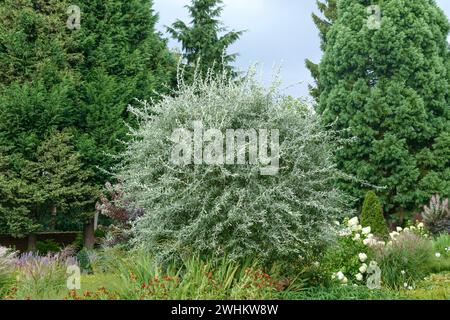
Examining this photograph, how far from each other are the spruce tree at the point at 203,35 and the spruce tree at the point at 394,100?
15.2ft

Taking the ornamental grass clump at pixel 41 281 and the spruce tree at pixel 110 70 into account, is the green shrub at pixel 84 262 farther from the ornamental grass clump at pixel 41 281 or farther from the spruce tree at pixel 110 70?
the ornamental grass clump at pixel 41 281

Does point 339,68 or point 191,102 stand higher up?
point 339,68

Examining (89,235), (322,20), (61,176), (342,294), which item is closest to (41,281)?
(342,294)

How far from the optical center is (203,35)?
2239 centimetres

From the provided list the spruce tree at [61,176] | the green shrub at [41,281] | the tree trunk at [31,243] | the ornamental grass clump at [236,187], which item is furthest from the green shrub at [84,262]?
the ornamental grass clump at [236,187]

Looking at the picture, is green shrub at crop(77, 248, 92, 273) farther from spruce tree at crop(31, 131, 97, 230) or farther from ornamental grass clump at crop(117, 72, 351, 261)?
ornamental grass clump at crop(117, 72, 351, 261)

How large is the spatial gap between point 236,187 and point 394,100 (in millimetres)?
11757

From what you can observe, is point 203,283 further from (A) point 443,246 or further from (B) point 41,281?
(A) point 443,246

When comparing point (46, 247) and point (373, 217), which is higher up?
point (373, 217)

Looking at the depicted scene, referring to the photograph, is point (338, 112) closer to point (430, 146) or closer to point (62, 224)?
point (430, 146)

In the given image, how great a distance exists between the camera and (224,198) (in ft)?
25.5

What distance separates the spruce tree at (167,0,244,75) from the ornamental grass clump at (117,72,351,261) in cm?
1352
